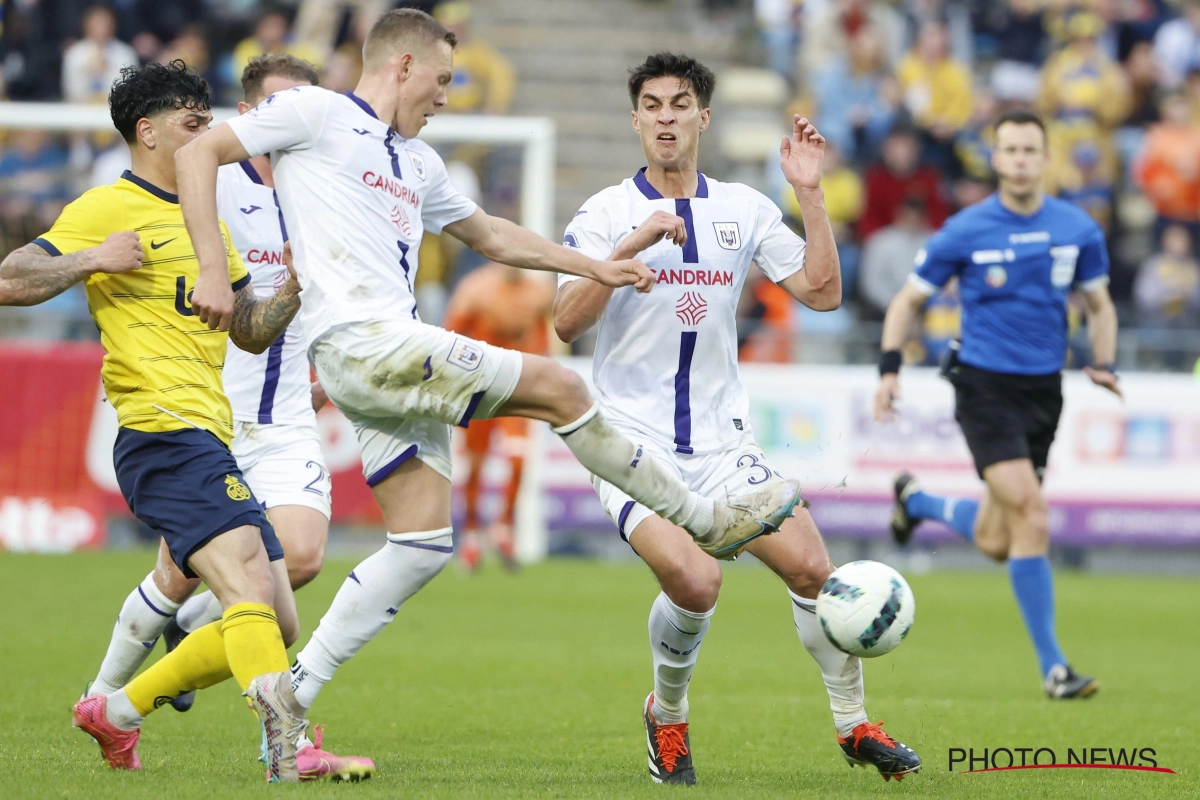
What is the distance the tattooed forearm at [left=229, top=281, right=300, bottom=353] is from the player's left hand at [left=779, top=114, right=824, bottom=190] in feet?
6.09

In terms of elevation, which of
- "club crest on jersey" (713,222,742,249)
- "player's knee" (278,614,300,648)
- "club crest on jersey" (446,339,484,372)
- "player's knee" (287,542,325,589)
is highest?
"club crest on jersey" (713,222,742,249)

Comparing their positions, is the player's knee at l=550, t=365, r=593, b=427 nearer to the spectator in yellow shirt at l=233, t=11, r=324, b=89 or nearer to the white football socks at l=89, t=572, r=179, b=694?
the white football socks at l=89, t=572, r=179, b=694

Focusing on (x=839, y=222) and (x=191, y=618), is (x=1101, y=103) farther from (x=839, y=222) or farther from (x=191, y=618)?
(x=191, y=618)

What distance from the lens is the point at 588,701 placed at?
7.73m

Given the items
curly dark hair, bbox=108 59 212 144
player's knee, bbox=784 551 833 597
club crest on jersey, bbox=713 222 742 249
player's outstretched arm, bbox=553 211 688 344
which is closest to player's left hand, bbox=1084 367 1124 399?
club crest on jersey, bbox=713 222 742 249

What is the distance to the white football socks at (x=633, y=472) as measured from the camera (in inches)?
204

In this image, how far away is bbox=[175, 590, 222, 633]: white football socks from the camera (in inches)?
257

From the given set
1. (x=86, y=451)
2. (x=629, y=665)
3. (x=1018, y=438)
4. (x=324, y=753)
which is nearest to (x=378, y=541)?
(x=86, y=451)

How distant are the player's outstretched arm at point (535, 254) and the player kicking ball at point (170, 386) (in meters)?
0.81

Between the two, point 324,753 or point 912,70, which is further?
point 912,70

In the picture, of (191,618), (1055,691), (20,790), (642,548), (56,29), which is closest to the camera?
(20,790)

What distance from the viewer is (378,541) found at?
1531 cm

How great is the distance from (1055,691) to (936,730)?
1.50 meters

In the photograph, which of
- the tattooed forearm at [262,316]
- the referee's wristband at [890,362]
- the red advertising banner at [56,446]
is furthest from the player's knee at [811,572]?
the red advertising banner at [56,446]
